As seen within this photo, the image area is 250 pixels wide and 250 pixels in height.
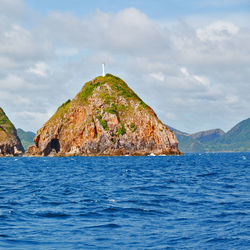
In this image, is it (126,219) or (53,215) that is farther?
(53,215)

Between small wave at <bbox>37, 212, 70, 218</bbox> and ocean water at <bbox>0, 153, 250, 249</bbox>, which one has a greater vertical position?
small wave at <bbox>37, 212, 70, 218</bbox>

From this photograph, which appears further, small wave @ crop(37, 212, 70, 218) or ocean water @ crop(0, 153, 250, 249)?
small wave @ crop(37, 212, 70, 218)

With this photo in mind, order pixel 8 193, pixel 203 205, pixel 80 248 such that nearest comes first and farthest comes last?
pixel 80 248
pixel 203 205
pixel 8 193

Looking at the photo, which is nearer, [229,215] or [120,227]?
[120,227]

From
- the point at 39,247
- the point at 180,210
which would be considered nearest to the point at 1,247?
the point at 39,247

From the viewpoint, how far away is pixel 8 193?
33.2 meters

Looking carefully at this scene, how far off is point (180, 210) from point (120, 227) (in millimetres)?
6203

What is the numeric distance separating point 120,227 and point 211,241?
17.2 ft

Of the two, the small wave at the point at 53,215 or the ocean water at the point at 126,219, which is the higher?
the small wave at the point at 53,215

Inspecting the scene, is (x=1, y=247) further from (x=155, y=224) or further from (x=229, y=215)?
(x=229, y=215)

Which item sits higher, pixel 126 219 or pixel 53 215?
pixel 53 215

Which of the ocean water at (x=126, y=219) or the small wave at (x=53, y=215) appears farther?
the small wave at (x=53, y=215)

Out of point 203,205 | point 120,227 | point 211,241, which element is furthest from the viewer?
point 203,205

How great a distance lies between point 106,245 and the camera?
15.7 m
